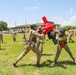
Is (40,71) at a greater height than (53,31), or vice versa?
(53,31)

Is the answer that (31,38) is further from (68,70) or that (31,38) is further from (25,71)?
(68,70)

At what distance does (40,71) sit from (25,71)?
64cm

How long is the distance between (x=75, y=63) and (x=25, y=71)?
279 cm

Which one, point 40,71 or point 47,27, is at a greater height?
point 47,27

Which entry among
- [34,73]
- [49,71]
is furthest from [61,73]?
[34,73]

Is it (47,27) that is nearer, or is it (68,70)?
(68,70)

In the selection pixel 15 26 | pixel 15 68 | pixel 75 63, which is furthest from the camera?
pixel 15 26

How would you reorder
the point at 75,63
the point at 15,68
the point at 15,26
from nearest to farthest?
the point at 15,68 → the point at 75,63 → the point at 15,26

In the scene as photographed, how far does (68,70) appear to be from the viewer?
897 centimetres

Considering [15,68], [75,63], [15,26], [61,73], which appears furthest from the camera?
[15,26]

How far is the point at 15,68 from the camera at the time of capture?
30.8ft

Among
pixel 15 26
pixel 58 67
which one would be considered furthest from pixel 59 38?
pixel 15 26

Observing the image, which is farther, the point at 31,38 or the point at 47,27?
the point at 47,27

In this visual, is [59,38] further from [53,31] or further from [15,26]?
[15,26]
